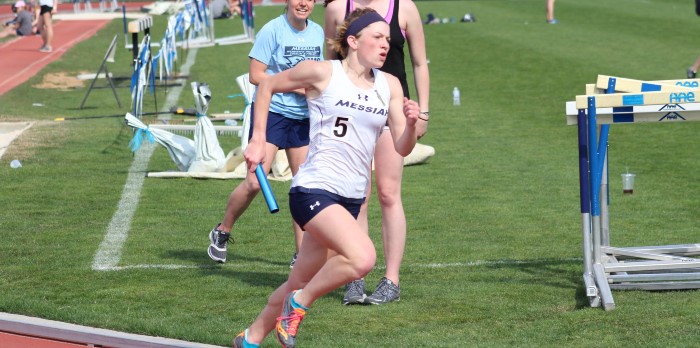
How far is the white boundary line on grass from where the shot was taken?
8.83 meters

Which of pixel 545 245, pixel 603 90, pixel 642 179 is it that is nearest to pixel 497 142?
pixel 642 179

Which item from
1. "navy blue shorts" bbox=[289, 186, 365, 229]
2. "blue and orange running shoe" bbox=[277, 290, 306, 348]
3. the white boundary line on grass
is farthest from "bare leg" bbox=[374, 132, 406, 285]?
the white boundary line on grass

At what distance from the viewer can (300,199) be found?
6020mm

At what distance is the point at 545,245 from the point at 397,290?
2132 millimetres

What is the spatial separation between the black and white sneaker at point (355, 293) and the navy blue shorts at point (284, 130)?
124 cm

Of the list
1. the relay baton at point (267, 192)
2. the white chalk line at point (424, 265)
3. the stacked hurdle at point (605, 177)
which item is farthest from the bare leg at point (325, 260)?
the white chalk line at point (424, 265)

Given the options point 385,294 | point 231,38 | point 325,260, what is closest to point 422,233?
point 385,294

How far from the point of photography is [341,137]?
611 centimetres

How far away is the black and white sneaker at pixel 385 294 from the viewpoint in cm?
741

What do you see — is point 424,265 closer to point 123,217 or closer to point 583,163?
point 583,163

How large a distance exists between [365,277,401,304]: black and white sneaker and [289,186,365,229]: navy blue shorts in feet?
4.68

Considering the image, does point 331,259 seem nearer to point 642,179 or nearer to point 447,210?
point 447,210

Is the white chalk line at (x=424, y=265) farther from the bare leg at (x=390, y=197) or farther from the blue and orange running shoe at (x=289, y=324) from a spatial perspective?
the blue and orange running shoe at (x=289, y=324)

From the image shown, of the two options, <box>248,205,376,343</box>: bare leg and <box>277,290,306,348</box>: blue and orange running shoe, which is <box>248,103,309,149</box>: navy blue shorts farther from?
<box>277,290,306,348</box>: blue and orange running shoe
